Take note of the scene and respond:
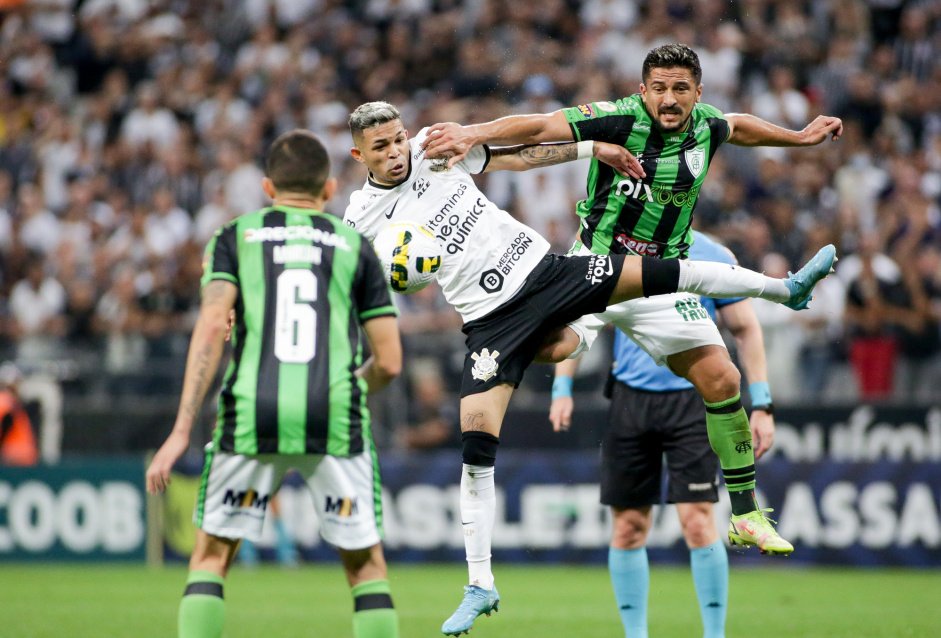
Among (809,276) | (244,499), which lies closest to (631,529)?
(809,276)

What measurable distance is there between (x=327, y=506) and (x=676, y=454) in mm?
3218

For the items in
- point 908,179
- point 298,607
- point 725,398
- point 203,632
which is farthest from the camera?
point 908,179

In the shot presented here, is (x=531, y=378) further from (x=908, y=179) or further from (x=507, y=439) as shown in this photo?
(x=908, y=179)

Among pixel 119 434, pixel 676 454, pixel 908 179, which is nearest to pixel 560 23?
pixel 908 179

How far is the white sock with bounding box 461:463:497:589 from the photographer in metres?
7.60

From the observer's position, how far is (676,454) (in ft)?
28.9

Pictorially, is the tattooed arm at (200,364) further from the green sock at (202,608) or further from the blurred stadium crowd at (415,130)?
the blurred stadium crowd at (415,130)

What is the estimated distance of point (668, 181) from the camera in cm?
796

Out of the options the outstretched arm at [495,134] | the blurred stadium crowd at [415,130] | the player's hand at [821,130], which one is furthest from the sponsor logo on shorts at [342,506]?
the blurred stadium crowd at [415,130]

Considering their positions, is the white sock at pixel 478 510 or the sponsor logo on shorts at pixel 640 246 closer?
the white sock at pixel 478 510

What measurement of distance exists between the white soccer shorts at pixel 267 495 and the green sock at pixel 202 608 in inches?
8.4

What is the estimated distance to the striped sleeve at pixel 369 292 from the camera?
6312mm

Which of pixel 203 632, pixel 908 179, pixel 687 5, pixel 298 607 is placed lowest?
pixel 298 607

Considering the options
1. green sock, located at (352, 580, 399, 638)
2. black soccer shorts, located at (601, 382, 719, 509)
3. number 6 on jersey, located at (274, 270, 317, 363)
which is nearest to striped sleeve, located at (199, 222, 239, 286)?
number 6 on jersey, located at (274, 270, 317, 363)
